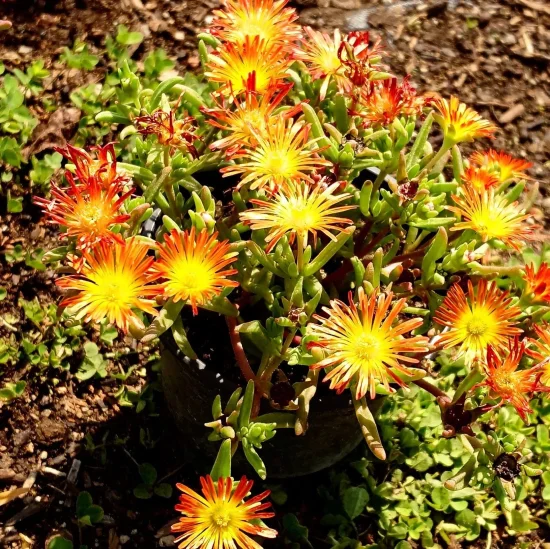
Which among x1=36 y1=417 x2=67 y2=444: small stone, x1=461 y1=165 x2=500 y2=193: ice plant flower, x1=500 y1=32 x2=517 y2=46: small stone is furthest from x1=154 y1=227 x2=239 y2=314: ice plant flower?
→ x1=500 y1=32 x2=517 y2=46: small stone

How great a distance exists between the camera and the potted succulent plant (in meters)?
1.00

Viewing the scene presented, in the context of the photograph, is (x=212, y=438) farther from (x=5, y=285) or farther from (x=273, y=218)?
(x=5, y=285)

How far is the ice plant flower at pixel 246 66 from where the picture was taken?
111 cm

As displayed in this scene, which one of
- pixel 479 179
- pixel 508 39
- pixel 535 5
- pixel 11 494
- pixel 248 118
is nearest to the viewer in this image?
pixel 248 118

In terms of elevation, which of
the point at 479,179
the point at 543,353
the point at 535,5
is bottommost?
the point at 543,353

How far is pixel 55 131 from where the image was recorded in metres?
1.90

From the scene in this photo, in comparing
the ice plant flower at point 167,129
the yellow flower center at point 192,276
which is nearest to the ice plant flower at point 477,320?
the yellow flower center at point 192,276

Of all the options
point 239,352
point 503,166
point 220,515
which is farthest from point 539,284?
point 220,515

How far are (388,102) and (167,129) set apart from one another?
0.33 m

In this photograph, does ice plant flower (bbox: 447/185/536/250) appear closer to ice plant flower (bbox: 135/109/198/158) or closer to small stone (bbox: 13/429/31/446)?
ice plant flower (bbox: 135/109/198/158)

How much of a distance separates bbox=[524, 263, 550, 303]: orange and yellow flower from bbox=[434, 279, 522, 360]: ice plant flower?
2.3 inches

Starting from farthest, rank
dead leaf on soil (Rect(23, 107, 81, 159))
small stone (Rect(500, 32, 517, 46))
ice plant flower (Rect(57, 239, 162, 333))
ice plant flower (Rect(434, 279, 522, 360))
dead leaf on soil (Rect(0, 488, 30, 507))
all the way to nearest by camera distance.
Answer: small stone (Rect(500, 32, 517, 46))
dead leaf on soil (Rect(23, 107, 81, 159))
dead leaf on soil (Rect(0, 488, 30, 507))
ice plant flower (Rect(434, 279, 522, 360))
ice plant flower (Rect(57, 239, 162, 333))

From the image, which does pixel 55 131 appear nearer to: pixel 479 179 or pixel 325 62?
pixel 325 62

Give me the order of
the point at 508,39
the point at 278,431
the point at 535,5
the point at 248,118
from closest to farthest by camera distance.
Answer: the point at 248,118
the point at 278,431
the point at 508,39
the point at 535,5
